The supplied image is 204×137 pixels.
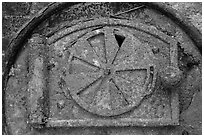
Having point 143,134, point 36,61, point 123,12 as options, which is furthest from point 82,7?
point 143,134

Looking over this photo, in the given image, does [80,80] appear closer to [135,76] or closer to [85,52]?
[85,52]

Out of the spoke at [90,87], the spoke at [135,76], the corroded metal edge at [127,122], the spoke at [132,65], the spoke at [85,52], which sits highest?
the spoke at [85,52]

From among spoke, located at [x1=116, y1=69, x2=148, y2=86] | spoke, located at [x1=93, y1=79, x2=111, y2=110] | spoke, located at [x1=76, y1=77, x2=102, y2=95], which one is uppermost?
spoke, located at [x1=116, y1=69, x2=148, y2=86]

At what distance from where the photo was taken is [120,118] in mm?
1791

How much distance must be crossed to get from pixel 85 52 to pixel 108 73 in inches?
5.4

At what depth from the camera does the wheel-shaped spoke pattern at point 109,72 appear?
1.79 m

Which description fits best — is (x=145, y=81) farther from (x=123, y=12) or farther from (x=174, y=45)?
(x=123, y=12)

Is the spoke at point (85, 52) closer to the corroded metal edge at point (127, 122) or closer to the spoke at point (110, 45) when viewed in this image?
the spoke at point (110, 45)

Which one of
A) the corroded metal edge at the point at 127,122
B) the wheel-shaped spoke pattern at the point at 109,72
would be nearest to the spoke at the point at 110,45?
the wheel-shaped spoke pattern at the point at 109,72

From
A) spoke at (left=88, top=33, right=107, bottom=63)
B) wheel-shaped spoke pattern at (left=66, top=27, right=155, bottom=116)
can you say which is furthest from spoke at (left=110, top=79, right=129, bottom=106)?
spoke at (left=88, top=33, right=107, bottom=63)

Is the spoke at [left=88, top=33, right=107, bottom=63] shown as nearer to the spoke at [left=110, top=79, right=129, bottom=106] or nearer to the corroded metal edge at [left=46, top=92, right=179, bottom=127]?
the spoke at [left=110, top=79, right=129, bottom=106]

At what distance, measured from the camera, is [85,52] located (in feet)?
6.01

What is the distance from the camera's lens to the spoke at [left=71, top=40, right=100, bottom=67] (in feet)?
5.98

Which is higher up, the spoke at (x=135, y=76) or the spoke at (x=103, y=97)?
the spoke at (x=135, y=76)
